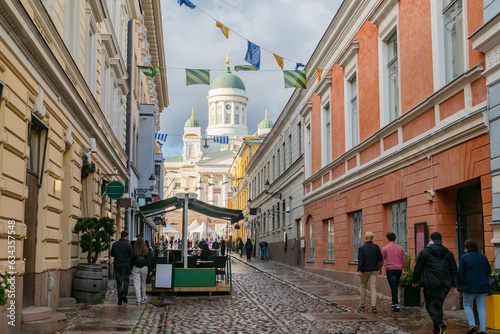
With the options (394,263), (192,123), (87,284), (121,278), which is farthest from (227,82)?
(394,263)

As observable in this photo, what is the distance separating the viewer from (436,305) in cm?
868

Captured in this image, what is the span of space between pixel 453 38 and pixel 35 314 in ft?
28.9

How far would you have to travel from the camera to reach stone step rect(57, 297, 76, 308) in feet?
38.8

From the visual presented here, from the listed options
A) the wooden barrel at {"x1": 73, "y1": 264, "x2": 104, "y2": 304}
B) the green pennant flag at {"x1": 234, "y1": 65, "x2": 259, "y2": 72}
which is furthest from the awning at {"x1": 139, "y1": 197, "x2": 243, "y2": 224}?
the green pennant flag at {"x1": 234, "y1": 65, "x2": 259, "y2": 72}

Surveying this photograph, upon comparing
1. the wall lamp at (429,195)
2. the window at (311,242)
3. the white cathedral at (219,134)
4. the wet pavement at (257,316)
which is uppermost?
the white cathedral at (219,134)

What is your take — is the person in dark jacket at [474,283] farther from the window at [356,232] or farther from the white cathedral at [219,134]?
the white cathedral at [219,134]

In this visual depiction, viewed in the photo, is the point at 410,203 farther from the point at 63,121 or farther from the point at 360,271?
the point at 63,121

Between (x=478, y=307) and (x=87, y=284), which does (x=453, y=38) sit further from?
(x=87, y=284)

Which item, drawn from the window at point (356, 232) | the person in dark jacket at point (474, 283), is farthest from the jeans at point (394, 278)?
Result: the window at point (356, 232)

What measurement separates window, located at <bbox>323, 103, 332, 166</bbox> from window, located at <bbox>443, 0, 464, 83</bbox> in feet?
33.9

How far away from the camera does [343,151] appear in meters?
19.8

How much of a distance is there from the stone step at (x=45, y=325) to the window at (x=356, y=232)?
10783 mm

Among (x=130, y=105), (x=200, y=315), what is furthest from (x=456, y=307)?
(x=130, y=105)

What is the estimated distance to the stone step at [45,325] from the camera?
8.58 meters
